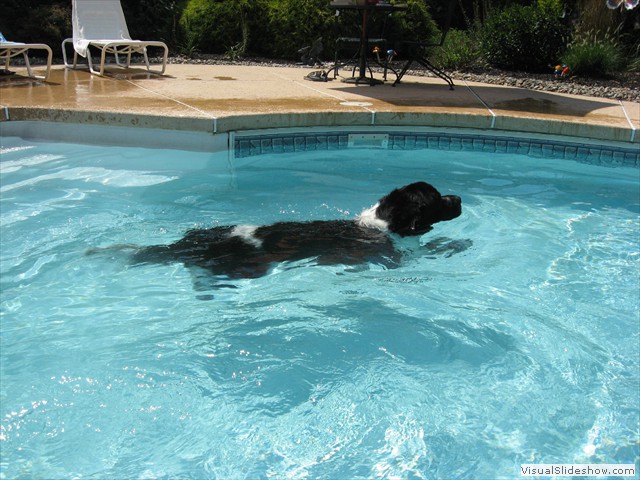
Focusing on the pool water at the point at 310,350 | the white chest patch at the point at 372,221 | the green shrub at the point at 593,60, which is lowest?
the pool water at the point at 310,350

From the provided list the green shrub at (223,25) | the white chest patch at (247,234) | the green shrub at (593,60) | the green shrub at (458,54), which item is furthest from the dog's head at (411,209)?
the green shrub at (223,25)

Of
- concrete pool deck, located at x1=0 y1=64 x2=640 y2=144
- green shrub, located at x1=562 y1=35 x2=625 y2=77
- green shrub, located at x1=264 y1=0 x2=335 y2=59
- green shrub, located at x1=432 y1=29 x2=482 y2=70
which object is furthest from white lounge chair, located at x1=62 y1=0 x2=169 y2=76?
green shrub, located at x1=562 y1=35 x2=625 y2=77

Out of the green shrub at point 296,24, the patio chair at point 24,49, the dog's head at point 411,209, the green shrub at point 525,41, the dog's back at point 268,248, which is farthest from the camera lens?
the green shrub at point 296,24

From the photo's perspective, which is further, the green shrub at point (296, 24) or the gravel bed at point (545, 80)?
the green shrub at point (296, 24)

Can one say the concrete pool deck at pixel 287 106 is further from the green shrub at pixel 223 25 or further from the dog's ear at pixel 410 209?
the green shrub at pixel 223 25

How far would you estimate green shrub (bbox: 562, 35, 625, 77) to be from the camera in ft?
34.0

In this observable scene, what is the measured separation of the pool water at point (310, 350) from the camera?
2.60 metres

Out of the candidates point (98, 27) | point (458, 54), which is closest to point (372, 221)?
point (98, 27)

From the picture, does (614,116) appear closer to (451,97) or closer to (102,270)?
(451,97)

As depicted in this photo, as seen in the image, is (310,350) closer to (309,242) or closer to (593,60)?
(309,242)

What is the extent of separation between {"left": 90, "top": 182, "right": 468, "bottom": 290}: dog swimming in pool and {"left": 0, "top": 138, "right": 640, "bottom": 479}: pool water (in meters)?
0.09

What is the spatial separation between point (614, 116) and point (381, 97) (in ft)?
8.87

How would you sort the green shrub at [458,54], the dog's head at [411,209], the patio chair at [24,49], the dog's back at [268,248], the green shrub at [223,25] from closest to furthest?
the dog's back at [268,248], the dog's head at [411,209], the patio chair at [24,49], the green shrub at [458,54], the green shrub at [223,25]

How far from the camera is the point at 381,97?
7652 millimetres
